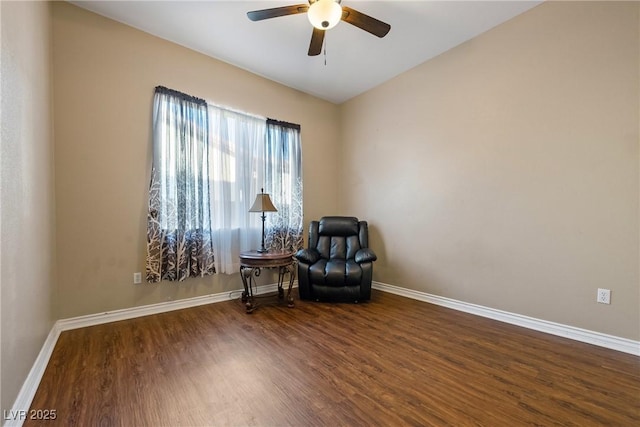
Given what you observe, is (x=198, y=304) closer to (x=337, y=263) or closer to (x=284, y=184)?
(x=337, y=263)

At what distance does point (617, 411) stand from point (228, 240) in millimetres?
3489

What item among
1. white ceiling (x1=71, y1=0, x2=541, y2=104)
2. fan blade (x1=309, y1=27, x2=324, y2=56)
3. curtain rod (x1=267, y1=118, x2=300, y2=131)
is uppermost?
white ceiling (x1=71, y1=0, x2=541, y2=104)

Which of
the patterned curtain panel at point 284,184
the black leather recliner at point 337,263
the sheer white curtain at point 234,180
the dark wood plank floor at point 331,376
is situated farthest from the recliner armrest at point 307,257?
the dark wood plank floor at point 331,376

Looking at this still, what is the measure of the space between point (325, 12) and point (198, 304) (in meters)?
3.21

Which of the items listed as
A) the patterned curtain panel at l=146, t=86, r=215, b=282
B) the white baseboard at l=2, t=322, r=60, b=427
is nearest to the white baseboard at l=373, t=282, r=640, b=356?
the patterned curtain panel at l=146, t=86, r=215, b=282

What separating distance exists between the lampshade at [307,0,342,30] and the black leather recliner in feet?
7.96

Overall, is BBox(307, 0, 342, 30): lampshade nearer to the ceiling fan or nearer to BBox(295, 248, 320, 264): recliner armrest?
the ceiling fan

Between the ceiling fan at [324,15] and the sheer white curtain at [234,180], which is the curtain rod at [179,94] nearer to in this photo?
the sheer white curtain at [234,180]

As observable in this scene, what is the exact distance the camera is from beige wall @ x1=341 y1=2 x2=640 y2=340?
2.13 m

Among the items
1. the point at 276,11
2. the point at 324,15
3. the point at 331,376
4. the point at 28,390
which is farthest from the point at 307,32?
the point at 28,390

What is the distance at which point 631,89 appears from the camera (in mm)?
2070

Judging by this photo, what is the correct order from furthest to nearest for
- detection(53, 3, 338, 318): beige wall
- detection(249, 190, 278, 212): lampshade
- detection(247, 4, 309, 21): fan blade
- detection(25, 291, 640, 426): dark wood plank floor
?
detection(249, 190, 278, 212): lampshade
detection(53, 3, 338, 318): beige wall
detection(247, 4, 309, 21): fan blade
detection(25, 291, 640, 426): dark wood plank floor

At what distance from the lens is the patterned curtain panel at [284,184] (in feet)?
12.3

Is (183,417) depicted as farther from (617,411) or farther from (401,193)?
(401,193)
